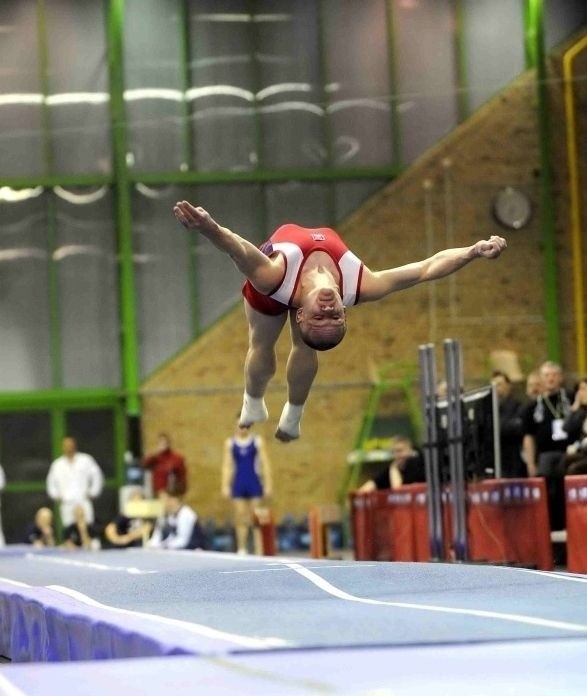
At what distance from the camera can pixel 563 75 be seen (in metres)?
21.3

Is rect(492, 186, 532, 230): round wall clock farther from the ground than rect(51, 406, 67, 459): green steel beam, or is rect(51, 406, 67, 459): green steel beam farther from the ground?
rect(492, 186, 532, 230): round wall clock

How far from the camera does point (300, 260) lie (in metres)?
8.12

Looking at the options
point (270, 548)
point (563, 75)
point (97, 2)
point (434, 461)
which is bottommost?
point (270, 548)

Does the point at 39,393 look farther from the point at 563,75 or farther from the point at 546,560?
the point at 546,560

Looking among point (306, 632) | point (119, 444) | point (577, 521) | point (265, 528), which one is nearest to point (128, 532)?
point (119, 444)

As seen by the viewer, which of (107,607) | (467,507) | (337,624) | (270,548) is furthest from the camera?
(270,548)

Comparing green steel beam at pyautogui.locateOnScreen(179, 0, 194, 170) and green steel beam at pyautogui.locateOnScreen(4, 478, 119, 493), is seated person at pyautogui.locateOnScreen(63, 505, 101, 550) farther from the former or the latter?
green steel beam at pyautogui.locateOnScreen(179, 0, 194, 170)

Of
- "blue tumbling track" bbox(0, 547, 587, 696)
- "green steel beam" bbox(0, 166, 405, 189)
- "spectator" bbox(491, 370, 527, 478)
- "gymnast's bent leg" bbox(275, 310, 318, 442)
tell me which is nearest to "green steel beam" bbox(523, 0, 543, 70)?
"green steel beam" bbox(0, 166, 405, 189)

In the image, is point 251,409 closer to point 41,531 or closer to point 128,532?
point 128,532

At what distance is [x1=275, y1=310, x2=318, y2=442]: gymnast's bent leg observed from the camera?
888 centimetres

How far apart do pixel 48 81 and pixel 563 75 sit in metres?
7.17

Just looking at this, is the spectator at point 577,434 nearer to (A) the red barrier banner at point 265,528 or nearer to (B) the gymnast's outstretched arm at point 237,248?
(B) the gymnast's outstretched arm at point 237,248

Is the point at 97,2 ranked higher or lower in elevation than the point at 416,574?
higher

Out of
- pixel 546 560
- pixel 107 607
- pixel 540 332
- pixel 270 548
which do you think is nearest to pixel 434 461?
pixel 546 560
